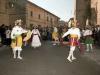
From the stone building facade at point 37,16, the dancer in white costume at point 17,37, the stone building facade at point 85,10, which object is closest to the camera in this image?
the dancer in white costume at point 17,37

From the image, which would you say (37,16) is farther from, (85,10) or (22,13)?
(85,10)

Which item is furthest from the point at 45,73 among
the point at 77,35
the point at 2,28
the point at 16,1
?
the point at 16,1

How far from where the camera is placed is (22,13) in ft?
191

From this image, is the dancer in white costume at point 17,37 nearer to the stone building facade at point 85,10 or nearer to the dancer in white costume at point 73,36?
the dancer in white costume at point 73,36

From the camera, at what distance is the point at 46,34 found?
46.2 m

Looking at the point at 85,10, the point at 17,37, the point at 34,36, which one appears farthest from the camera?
the point at 85,10

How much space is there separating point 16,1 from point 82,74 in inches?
1805

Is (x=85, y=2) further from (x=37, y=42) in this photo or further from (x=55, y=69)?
(x=55, y=69)

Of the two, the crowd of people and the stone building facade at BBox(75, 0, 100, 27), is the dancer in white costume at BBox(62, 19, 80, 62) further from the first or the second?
the stone building facade at BBox(75, 0, 100, 27)

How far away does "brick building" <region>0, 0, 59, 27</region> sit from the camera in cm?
4628

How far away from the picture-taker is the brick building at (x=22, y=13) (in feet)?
152

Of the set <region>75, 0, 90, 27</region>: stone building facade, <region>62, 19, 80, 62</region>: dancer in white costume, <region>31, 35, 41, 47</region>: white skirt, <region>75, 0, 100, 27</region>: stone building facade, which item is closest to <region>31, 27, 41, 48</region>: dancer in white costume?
<region>31, 35, 41, 47</region>: white skirt

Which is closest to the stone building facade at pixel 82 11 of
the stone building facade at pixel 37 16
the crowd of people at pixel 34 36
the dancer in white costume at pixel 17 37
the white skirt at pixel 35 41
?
the stone building facade at pixel 37 16

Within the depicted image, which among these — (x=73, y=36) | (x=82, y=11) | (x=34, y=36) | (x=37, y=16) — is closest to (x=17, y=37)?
(x=73, y=36)
